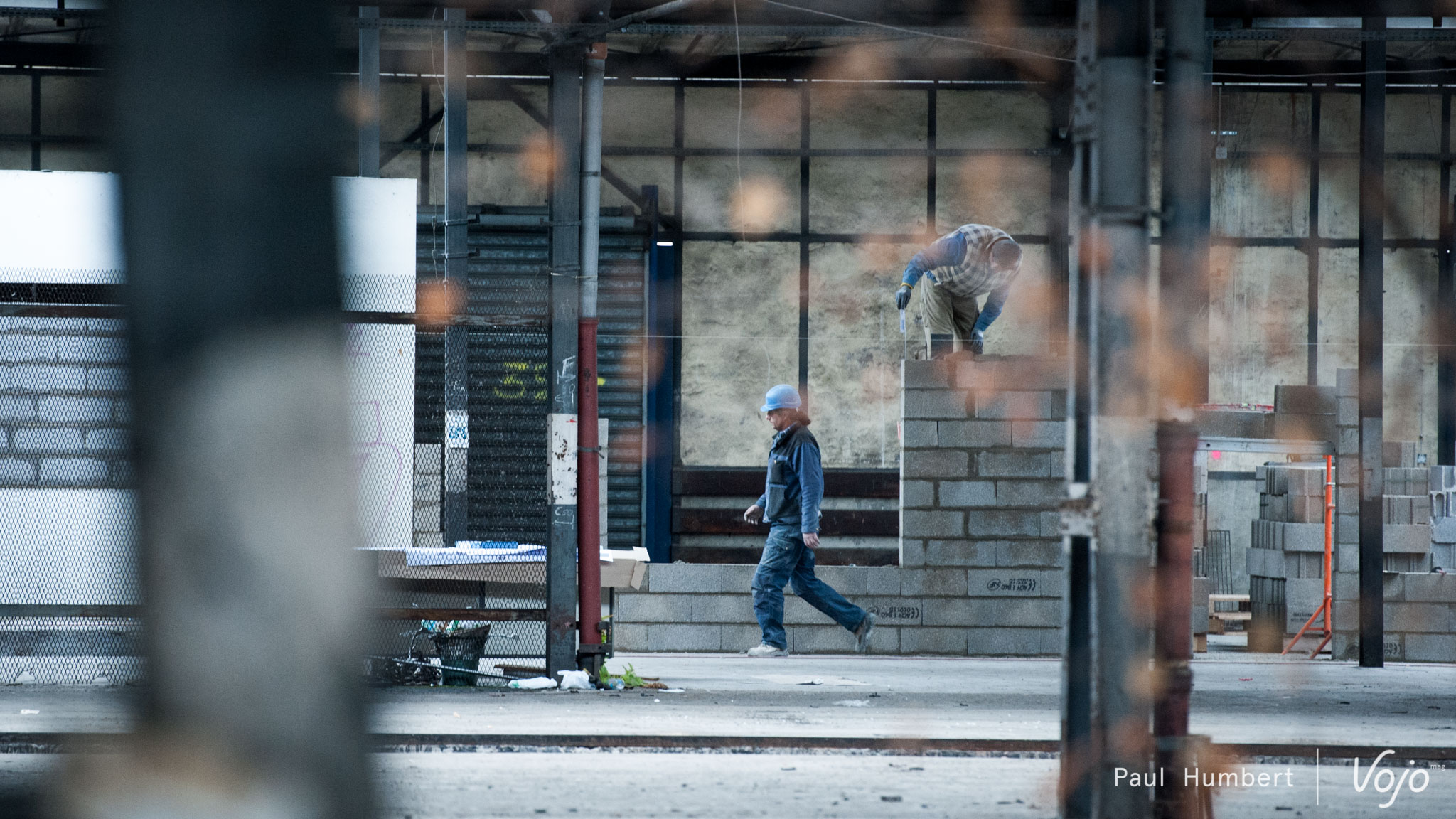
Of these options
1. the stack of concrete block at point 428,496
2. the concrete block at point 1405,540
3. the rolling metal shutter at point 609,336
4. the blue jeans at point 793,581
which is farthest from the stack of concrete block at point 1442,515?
the stack of concrete block at point 428,496

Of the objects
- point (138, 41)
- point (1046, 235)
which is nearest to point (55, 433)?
point (138, 41)

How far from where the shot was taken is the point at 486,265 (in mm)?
20016

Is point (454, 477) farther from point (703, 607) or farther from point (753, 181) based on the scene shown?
point (753, 181)

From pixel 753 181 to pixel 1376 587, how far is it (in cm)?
1201

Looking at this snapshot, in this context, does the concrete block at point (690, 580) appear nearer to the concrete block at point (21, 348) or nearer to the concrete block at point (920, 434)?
the concrete block at point (920, 434)

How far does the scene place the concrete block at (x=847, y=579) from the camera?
36.1 ft

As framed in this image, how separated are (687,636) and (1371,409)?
5.59 metres

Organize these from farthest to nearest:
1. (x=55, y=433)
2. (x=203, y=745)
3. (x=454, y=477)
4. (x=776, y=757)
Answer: (x=454, y=477), (x=55, y=433), (x=776, y=757), (x=203, y=745)

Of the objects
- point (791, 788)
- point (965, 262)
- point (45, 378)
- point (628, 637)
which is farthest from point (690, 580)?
point (791, 788)

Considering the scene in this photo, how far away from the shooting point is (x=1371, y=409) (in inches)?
430

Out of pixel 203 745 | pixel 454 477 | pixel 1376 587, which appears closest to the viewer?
pixel 203 745

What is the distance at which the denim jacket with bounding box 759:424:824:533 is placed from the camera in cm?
1034

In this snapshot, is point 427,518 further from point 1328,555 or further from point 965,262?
point 1328,555

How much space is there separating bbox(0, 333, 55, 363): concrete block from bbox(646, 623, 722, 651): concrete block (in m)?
5.17
